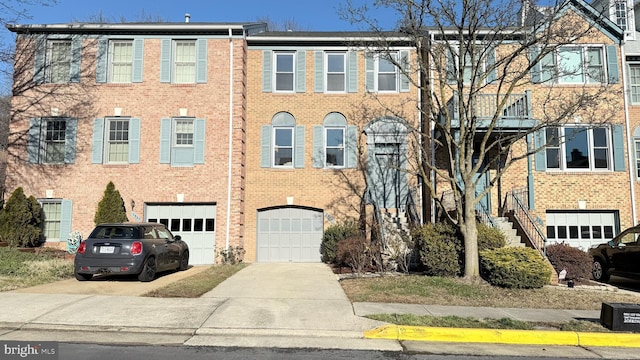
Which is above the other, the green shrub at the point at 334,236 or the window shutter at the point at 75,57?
the window shutter at the point at 75,57

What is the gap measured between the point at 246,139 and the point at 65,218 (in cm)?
721

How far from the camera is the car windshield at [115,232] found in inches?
419

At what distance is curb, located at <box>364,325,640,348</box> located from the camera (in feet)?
21.4

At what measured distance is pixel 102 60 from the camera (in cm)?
1664

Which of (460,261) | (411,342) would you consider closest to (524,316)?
(411,342)

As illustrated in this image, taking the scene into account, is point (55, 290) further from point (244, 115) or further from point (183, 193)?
point (244, 115)

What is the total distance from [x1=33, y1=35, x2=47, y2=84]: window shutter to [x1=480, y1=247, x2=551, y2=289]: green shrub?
17.1 meters

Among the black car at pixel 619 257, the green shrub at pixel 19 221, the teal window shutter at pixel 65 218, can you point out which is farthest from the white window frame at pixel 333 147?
the green shrub at pixel 19 221

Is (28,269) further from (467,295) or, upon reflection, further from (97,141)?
(467,295)

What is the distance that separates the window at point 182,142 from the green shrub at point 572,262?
39.6 ft

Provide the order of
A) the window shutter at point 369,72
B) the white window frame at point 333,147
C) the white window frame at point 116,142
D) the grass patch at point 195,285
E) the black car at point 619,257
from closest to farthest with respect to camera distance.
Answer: the grass patch at point 195,285 < the black car at point 619,257 < the white window frame at point 116,142 < the white window frame at point 333,147 < the window shutter at point 369,72

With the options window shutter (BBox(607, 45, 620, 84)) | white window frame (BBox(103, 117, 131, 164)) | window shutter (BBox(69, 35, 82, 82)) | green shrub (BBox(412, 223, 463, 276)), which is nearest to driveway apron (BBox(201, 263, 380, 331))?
green shrub (BBox(412, 223, 463, 276))

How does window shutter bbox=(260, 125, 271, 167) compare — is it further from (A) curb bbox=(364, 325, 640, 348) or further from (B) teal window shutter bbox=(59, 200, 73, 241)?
(A) curb bbox=(364, 325, 640, 348)

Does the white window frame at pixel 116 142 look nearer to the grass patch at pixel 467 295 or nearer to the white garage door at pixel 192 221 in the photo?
the white garage door at pixel 192 221
